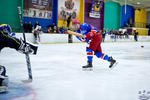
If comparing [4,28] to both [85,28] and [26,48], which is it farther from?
[85,28]

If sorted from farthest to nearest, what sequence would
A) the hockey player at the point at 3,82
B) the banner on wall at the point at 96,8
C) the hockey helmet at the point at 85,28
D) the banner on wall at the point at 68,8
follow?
the banner on wall at the point at 96,8
the banner on wall at the point at 68,8
the hockey helmet at the point at 85,28
the hockey player at the point at 3,82

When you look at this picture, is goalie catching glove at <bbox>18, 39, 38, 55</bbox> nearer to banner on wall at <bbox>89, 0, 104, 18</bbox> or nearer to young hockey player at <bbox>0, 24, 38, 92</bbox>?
young hockey player at <bbox>0, 24, 38, 92</bbox>

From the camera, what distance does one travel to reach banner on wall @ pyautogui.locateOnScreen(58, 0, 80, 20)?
52.3 ft

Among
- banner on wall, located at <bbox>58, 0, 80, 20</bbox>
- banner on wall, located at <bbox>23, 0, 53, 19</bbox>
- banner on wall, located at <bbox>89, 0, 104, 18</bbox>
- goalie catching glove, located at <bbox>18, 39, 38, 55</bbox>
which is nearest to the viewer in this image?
goalie catching glove, located at <bbox>18, 39, 38, 55</bbox>

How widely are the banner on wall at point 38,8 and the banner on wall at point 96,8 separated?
5.33 metres

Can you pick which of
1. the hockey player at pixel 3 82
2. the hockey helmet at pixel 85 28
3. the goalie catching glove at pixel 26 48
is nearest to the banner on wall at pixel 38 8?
the hockey helmet at pixel 85 28

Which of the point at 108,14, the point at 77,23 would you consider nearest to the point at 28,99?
the point at 77,23

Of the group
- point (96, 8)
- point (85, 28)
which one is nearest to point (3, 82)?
point (85, 28)

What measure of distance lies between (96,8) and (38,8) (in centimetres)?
725

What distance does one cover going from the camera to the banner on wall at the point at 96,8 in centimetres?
1900

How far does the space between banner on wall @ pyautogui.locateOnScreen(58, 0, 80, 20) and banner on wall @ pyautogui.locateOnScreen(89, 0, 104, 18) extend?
209cm

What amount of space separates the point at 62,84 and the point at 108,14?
2030 centimetres

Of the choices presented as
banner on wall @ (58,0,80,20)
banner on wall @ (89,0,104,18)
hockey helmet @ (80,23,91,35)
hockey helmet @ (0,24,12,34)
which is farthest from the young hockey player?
banner on wall @ (89,0,104,18)

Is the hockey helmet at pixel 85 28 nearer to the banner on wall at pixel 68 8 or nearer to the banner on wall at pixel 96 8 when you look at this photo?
the banner on wall at pixel 68 8
